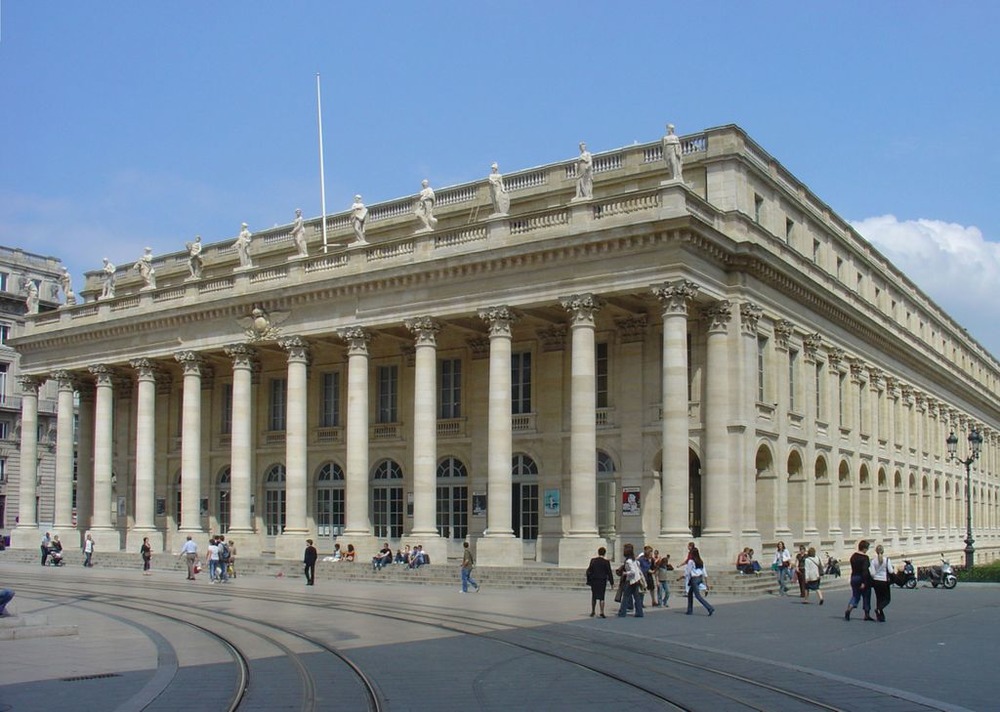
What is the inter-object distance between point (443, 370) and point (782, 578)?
1788 centimetres

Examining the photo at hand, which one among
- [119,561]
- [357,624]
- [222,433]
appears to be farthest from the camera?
[222,433]

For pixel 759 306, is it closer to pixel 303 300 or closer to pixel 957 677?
pixel 303 300

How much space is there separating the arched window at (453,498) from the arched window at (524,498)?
2.38 metres

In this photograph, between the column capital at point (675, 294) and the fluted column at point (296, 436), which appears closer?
the column capital at point (675, 294)

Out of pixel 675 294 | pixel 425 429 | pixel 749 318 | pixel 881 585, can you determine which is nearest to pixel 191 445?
pixel 425 429

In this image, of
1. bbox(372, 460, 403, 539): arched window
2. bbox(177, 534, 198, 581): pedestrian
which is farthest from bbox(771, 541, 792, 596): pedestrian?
bbox(177, 534, 198, 581): pedestrian

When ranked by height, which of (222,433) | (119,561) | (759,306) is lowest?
(119,561)

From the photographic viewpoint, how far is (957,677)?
1535 centimetres

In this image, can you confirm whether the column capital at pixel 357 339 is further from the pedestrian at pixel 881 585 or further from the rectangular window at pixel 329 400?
the pedestrian at pixel 881 585

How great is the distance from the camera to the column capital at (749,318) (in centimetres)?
3791

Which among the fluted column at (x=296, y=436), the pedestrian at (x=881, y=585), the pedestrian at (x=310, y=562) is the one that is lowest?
the pedestrian at (x=310, y=562)

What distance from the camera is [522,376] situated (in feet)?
143

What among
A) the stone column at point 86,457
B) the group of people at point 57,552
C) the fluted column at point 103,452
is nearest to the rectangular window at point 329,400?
the fluted column at point 103,452

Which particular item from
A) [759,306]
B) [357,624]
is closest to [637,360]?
[759,306]
